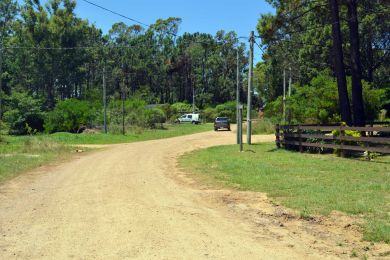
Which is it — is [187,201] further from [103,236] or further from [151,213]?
[103,236]

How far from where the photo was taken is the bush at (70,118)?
52.7m

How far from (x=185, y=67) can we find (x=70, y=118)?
61372 mm

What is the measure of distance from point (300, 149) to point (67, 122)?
1398 inches

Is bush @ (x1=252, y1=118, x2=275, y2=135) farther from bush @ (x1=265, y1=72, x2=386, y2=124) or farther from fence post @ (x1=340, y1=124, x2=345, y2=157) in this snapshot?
fence post @ (x1=340, y1=124, x2=345, y2=157)

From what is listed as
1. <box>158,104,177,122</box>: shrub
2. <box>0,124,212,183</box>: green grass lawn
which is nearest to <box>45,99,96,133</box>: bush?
<box>0,124,212,183</box>: green grass lawn

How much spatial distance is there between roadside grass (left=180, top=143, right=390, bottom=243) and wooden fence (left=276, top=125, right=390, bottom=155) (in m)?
0.64

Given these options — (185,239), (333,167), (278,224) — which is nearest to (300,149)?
(333,167)

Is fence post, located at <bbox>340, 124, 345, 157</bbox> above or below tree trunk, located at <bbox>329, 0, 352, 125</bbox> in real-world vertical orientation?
below

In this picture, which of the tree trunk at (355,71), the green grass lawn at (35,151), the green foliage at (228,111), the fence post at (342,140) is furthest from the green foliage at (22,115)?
the fence post at (342,140)

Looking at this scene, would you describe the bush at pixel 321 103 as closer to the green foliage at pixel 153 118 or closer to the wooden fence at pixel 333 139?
the wooden fence at pixel 333 139

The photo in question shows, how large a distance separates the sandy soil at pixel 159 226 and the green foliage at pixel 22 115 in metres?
46.3

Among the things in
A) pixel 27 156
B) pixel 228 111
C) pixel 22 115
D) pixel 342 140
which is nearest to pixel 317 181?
pixel 342 140

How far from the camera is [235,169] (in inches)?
641

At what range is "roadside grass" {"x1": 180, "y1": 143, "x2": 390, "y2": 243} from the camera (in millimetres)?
9008
